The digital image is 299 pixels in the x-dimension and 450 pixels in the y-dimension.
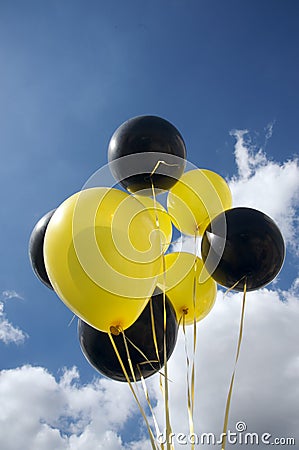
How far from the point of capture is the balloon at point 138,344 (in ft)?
8.74

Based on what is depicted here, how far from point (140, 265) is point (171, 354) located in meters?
0.83

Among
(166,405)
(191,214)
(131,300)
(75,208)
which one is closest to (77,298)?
(131,300)

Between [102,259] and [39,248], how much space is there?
1.20m

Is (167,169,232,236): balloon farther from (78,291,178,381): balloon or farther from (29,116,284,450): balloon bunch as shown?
(78,291,178,381): balloon

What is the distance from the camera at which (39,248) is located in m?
3.33

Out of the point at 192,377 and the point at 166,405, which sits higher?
the point at 192,377

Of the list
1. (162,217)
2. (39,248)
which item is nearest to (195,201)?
(162,217)

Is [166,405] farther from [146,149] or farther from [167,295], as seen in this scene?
[146,149]

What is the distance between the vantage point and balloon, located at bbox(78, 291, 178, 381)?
2664mm

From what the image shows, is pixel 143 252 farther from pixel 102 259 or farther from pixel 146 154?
pixel 146 154

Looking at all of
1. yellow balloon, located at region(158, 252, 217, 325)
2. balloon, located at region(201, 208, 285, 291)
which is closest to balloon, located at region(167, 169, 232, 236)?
yellow balloon, located at region(158, 252, 217, 325)

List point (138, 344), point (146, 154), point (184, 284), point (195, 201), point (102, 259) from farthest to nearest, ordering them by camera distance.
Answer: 1. point (195, 201)
2. point (184, 284)
3. point (146, 154)
4. point (138, 344)
5. point (102, 259)

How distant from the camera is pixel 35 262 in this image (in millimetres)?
3375

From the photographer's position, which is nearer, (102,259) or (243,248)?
(102,259)
